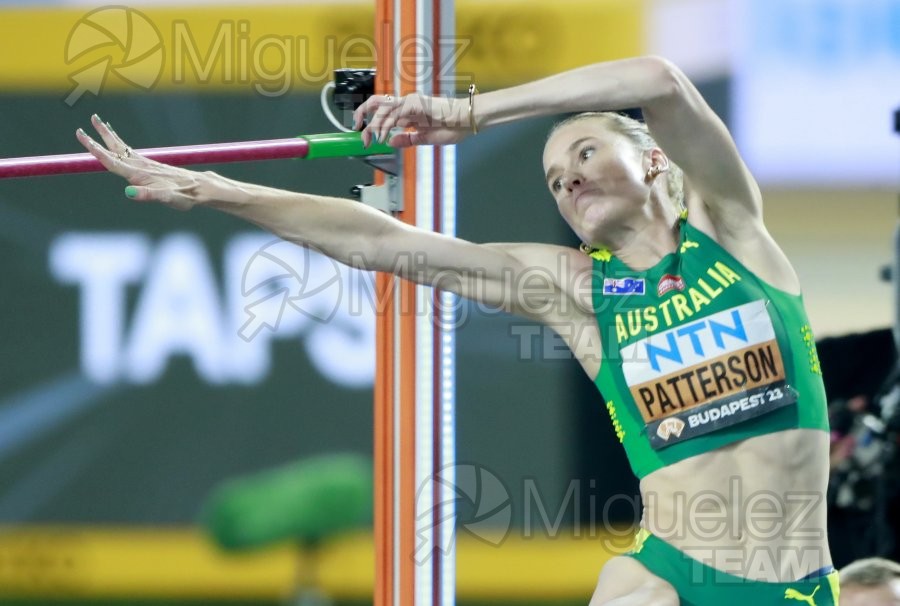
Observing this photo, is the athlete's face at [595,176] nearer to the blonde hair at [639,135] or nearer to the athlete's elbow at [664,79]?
the blonde hair at [639,135]

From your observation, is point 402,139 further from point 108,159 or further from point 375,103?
point 108,159

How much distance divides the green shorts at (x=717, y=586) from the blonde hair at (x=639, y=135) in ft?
2.46

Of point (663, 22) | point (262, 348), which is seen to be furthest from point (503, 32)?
point (262, 348)

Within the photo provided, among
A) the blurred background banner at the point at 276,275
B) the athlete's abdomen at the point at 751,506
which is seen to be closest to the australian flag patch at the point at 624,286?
the athlete's abdomen at the point at 751,506

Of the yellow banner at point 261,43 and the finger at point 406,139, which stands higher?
the yellow banner at point 261,43

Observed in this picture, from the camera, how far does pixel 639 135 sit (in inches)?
113

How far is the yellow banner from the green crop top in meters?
2.71

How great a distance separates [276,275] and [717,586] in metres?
3.42

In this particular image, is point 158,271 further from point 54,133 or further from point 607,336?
point 607,336

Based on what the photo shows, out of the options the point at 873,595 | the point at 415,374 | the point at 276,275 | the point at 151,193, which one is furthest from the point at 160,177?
the point at 276,275

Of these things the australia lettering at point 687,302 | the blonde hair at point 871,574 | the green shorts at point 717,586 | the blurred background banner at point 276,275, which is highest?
the blurred background banner at point 276,275

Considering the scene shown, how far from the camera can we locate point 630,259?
2.83 metres

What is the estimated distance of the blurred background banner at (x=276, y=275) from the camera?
532 centimetres

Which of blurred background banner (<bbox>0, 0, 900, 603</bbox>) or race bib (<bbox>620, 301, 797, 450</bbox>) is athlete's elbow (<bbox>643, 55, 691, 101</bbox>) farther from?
blurred background banner (<bbox>0, 0, 900, 603</bbox>)
